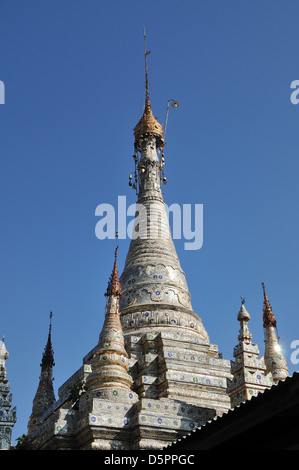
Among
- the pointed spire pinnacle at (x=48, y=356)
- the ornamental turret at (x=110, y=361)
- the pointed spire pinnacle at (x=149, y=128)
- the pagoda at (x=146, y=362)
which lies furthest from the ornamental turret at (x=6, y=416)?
the pointed spire pinnacle at (x=149, y=128)

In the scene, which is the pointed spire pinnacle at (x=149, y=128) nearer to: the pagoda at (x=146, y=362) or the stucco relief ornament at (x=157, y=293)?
the pagoda at (x=146, y=362)

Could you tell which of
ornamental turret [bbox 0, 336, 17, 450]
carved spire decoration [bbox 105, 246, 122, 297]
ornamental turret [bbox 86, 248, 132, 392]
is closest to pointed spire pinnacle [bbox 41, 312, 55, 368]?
carved spire decoration [bbox 105, 246, 122, 297]

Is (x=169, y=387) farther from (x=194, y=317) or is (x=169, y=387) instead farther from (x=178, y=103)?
(x=178, y=103)

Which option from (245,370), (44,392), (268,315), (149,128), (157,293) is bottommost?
(245,370)

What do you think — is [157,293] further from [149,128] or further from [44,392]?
[149,128]

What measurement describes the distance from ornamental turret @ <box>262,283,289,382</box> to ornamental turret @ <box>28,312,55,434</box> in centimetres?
1043

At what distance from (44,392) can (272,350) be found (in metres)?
11.2

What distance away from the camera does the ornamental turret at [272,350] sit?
29406 mm

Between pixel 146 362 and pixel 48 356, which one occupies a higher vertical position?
pixel 48 356

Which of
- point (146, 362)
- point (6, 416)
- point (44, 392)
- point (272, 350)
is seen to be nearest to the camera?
point (6, 416)

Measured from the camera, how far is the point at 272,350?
3059 cm

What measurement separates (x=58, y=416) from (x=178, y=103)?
23249 mm

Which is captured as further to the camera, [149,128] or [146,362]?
[149,128]

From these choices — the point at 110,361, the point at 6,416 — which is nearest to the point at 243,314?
the point at 110,361
